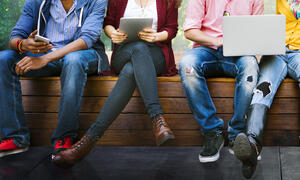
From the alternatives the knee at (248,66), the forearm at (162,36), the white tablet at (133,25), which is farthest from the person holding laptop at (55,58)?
the knee at (248,66)

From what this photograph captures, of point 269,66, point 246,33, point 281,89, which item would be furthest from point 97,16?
point 281,89

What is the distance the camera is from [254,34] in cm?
165

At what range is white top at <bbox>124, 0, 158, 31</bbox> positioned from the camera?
2.06 m

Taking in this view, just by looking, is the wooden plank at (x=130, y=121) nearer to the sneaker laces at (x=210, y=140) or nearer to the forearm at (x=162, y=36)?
the sneaker laces at (x=210, y=140)

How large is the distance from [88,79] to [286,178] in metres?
1.23

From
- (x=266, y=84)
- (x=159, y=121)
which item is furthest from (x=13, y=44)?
(x=266, y=84)

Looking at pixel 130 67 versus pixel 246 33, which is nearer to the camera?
pixel 246 33

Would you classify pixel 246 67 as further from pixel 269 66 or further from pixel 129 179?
pixel 129 179

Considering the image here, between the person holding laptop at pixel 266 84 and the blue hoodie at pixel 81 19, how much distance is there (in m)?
0.96

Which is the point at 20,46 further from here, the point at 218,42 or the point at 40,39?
the point at 218,42

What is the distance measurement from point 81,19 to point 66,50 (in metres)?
0.27

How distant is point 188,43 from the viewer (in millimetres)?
2783

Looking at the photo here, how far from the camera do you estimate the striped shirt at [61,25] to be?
2039 mm

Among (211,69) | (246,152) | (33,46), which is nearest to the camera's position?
(246,152)
